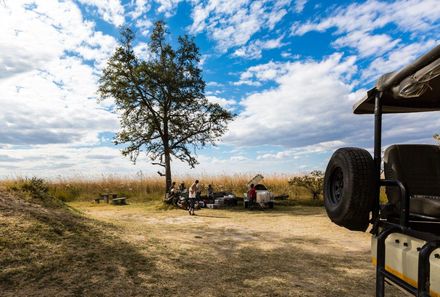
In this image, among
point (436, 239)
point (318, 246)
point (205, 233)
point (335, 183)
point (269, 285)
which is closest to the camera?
point (436, 239)

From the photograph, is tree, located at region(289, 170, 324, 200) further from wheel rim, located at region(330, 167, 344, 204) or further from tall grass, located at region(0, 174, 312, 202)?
wheel rim, located at region(330, 167, 344, 204)

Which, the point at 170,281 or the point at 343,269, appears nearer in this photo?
the point at 170,281

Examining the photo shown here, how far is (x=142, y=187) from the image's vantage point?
2692 centimetres

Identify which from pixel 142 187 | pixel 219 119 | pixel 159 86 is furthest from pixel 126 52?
pixel 142 187

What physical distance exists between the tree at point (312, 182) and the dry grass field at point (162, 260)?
10.2 m

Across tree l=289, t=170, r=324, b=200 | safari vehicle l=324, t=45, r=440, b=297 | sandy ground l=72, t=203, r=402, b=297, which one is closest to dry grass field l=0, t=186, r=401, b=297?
sandy ground l=72, t=203, r=402, b=297

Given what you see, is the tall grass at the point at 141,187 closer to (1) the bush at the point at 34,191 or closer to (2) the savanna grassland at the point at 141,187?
(2) the savanna grassland at the point at 141,187

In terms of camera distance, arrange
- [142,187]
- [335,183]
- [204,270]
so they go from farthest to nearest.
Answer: [142,187] < [204,270] < [335,183]

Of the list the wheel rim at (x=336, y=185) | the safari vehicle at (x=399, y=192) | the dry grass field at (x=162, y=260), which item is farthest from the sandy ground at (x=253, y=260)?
the safari vehicle at (x=399, y=192)

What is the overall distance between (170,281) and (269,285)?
1689 millimetres

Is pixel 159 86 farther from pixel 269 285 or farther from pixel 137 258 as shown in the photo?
pixel 269 285

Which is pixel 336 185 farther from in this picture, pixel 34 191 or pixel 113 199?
pixel 113 199

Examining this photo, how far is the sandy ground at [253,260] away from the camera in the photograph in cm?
586

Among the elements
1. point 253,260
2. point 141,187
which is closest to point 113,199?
point 141,187
